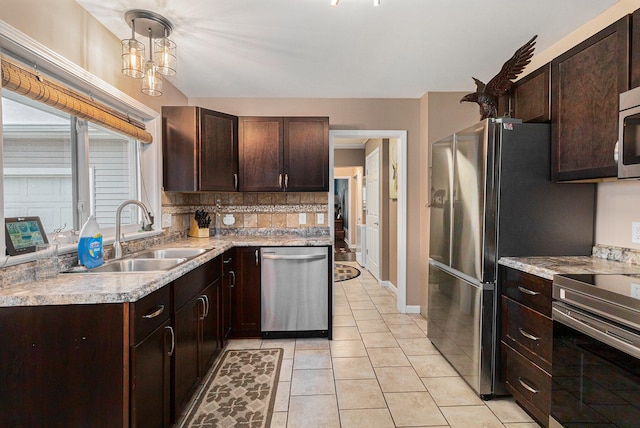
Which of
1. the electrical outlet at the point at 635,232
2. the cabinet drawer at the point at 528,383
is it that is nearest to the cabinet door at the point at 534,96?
the electrical outlet at the point at 635,232

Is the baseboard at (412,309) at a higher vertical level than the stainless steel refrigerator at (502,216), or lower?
lower

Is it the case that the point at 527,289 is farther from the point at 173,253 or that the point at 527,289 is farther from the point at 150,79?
the point at 150,79

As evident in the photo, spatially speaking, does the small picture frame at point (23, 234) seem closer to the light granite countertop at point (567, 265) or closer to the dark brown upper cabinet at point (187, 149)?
the dark brown upper cabinet at point (187, 149)

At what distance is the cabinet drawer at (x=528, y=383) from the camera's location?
1.74m

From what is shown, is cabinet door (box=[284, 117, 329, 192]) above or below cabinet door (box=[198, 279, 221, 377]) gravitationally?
above

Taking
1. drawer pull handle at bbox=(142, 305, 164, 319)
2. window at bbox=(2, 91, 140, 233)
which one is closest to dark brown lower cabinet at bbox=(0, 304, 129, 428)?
drawer pull handle at bbox=(142, 305, 164, 319)

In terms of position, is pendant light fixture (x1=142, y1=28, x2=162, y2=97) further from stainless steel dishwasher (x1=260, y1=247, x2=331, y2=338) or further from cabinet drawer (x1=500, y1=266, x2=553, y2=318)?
cabinet drawer (x1=500, y1=266, x2=553, y2=318)

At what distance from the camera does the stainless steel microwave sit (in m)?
1.54

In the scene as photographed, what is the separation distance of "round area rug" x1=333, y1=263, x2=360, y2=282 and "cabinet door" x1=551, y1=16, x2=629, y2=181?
3.77 meters

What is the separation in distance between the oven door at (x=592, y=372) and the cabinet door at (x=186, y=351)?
1.99 meters

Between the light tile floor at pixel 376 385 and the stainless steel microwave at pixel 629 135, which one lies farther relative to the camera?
the light tile floor at pixel 376 385

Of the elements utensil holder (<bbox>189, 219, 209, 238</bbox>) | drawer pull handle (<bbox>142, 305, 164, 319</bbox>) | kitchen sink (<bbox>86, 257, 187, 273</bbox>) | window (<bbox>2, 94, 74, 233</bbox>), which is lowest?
drawer pull handle (<bbox>142, 305, 164, 319</bbox>)

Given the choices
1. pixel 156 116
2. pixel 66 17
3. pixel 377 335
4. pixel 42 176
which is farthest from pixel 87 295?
pixel 377 335

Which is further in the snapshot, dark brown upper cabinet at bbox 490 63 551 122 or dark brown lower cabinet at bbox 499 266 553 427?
dark brown upper cabinet at bbox 490 63 551 122
